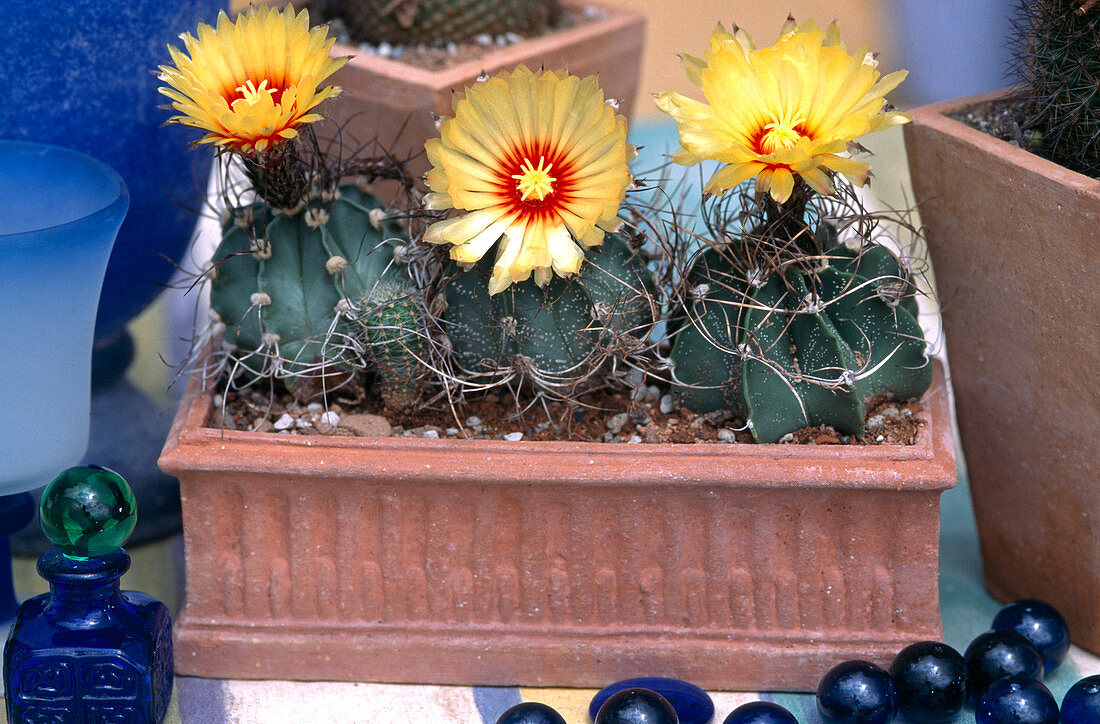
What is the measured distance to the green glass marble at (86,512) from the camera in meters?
0.71

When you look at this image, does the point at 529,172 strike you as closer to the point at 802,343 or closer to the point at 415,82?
the point at 802,343

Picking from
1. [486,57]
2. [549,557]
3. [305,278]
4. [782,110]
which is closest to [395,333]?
[305,278]

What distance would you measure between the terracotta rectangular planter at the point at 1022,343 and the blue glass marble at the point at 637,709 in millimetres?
348

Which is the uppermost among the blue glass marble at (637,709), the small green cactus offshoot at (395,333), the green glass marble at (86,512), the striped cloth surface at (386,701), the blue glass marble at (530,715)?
the small green cactus offshoot at (395,333)

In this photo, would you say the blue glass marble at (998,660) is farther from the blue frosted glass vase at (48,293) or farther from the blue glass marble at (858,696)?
the blue frosted glass vase at (48,293)

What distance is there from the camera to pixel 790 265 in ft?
2.66

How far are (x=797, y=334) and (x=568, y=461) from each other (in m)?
0.18

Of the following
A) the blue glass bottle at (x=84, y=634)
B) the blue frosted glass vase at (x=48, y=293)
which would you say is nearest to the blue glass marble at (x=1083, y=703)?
the blue glass bottle at (x=84, y=634)

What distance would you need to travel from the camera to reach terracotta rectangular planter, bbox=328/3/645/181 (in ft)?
3.55

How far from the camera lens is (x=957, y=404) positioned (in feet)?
3.10

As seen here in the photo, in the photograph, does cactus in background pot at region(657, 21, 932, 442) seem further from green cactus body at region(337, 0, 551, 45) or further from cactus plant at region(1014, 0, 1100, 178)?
green cactus body at region(337, 0, 551, 45)

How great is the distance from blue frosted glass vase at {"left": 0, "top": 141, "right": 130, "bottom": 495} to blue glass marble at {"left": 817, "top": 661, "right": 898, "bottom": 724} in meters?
0.55

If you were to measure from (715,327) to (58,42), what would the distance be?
0.53m

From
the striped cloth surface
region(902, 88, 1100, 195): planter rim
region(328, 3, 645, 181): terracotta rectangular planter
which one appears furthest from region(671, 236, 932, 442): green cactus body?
region(328, 3, 645, 181): terracotta rectangular planter
